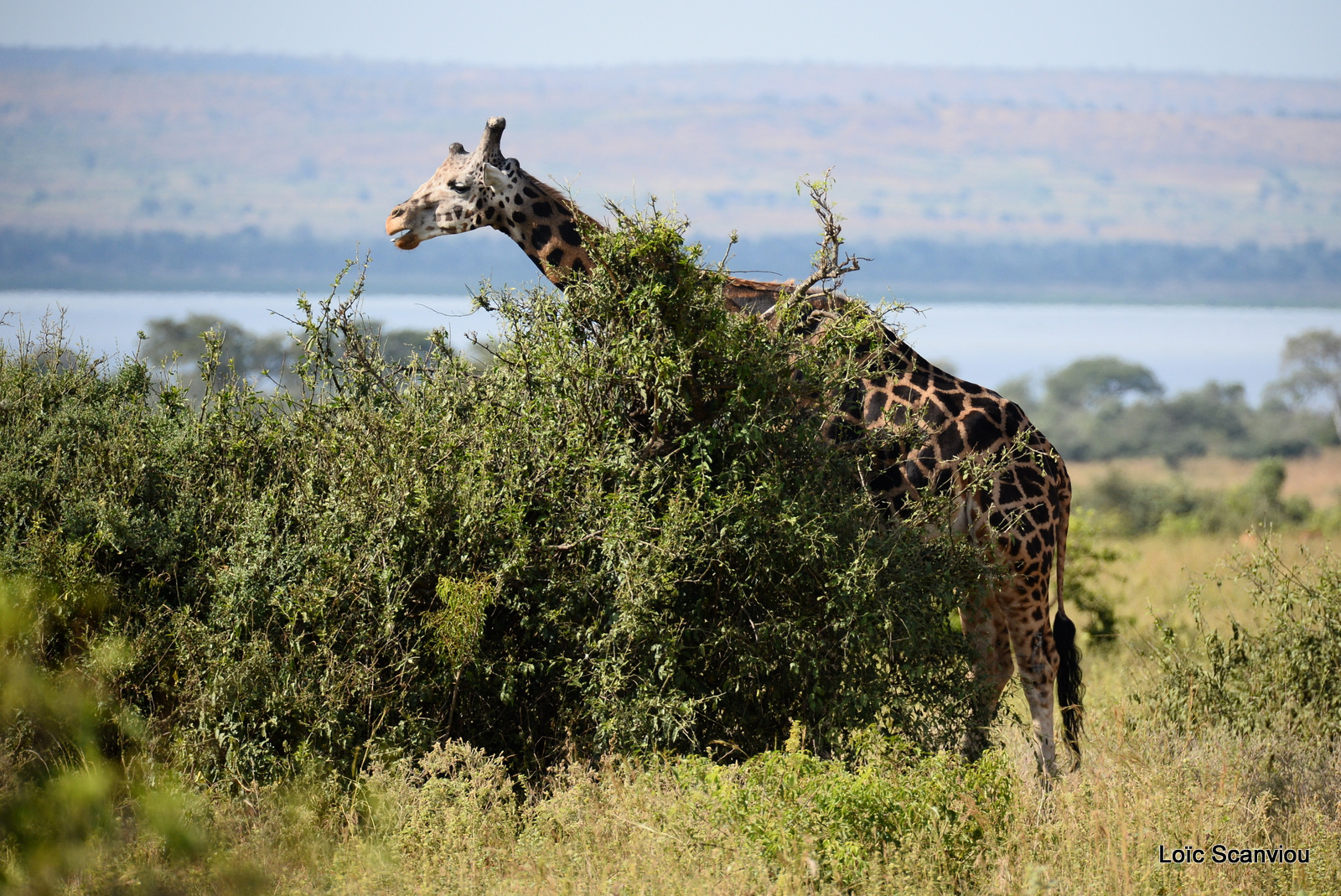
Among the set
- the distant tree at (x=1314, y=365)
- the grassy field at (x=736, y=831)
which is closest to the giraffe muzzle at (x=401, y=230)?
the grassy field at (x=736, y=831)

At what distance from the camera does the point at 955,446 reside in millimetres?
6961

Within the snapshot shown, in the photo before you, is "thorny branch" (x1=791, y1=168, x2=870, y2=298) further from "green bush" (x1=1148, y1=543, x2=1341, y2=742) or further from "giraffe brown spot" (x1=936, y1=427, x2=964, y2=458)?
"green bush" (x1=1148, y1=543, x2=1341, y2=742)

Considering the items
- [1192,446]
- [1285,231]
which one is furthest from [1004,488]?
[1285,231]

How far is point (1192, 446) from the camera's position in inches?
2221

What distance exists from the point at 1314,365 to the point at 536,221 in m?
65.3

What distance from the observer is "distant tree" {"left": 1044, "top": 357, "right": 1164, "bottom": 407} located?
229 ft

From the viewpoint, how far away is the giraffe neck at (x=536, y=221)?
7.16 meters

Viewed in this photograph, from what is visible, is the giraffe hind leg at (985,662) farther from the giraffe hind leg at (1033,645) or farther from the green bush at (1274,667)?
the green bush at (1274,667)

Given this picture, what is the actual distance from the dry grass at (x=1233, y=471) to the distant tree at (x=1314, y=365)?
8513mm

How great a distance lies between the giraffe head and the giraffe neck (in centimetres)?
3

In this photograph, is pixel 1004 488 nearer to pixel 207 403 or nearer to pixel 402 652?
Answer: pixel 402 652

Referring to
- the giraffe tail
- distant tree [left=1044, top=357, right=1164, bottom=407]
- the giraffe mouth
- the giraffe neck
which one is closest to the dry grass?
distant tree [left=1044, top=357, right=1164, bottom=407]

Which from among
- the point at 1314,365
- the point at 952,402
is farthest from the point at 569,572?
the point at 1314,365

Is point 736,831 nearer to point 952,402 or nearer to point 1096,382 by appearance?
point 952,402
